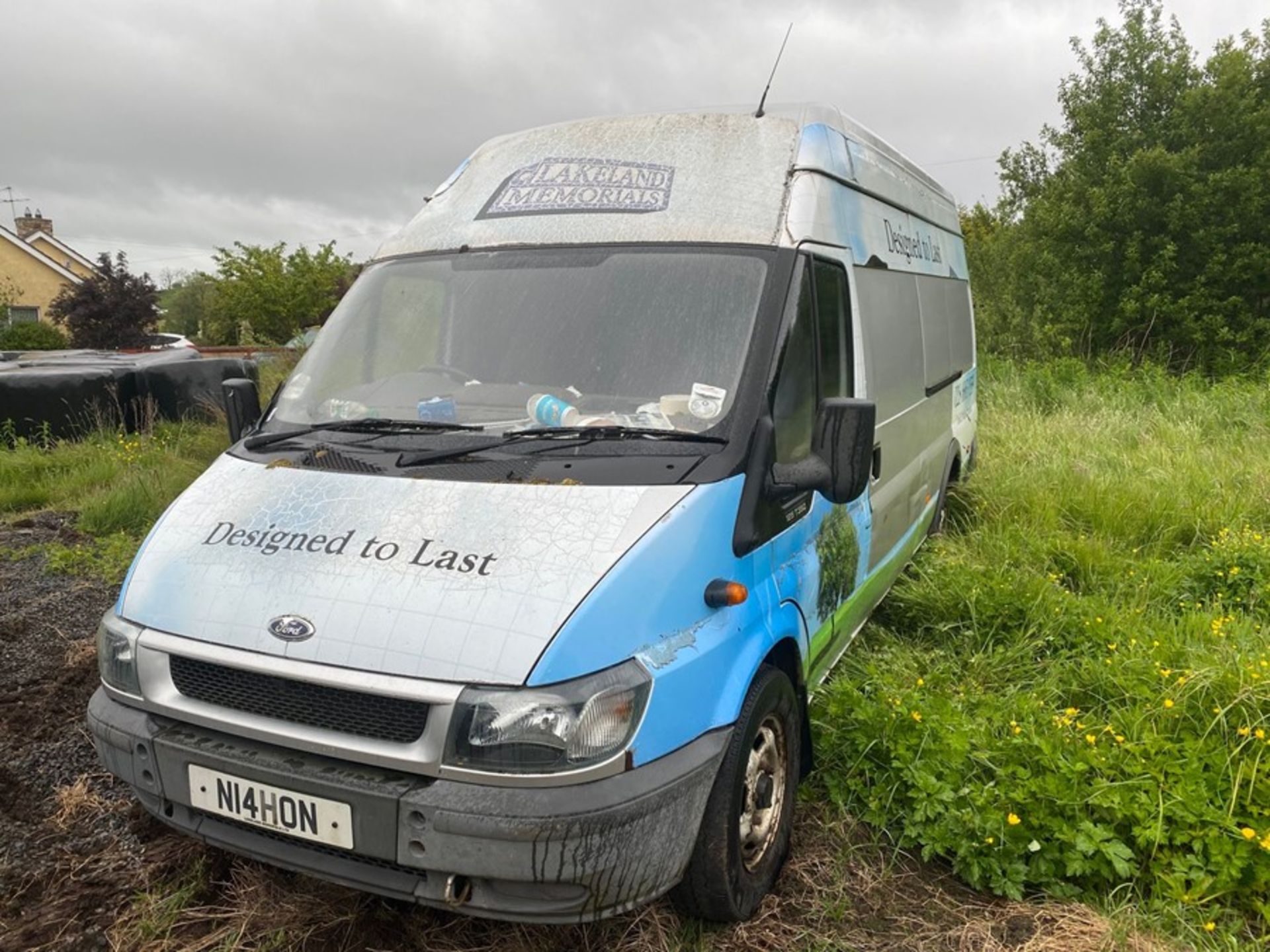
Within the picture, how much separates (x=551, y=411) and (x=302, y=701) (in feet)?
3.81

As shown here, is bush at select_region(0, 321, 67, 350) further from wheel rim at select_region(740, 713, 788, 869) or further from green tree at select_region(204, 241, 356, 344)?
wheel rim at select_region(740, 713, 788, 869)

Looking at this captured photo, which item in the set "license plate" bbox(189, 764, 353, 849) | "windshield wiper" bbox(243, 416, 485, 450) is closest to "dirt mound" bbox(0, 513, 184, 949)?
"license plate" bbox(189, 764, 353, 849)

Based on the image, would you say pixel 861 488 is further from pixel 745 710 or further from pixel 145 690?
pixel 145 690

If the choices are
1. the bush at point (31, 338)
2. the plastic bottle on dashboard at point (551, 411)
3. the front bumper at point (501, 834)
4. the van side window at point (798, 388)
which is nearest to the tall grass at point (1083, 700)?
the van side window at point (798, 388)

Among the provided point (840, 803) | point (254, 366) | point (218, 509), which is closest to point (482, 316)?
point (218, 509)

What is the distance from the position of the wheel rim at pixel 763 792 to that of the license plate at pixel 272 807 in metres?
1.09

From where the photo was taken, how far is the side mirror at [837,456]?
268cm

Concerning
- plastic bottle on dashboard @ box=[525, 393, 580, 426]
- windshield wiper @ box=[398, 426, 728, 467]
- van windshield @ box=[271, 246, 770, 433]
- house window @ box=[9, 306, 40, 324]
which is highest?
house window @ box=[9, 306, 40, 324]

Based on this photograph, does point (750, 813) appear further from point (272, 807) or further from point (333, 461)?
point (333, 461)

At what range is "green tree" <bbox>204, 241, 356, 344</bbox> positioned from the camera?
40.2m

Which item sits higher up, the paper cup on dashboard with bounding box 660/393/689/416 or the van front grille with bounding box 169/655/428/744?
the paper cup on dashboard with bounding box 660/393/689/416

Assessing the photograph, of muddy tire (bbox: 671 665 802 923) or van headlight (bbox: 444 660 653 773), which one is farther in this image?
muddy tire (bbox: 671 665 802 923)

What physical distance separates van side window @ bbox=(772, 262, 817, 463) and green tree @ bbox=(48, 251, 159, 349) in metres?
35.7

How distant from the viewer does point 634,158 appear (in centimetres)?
350
